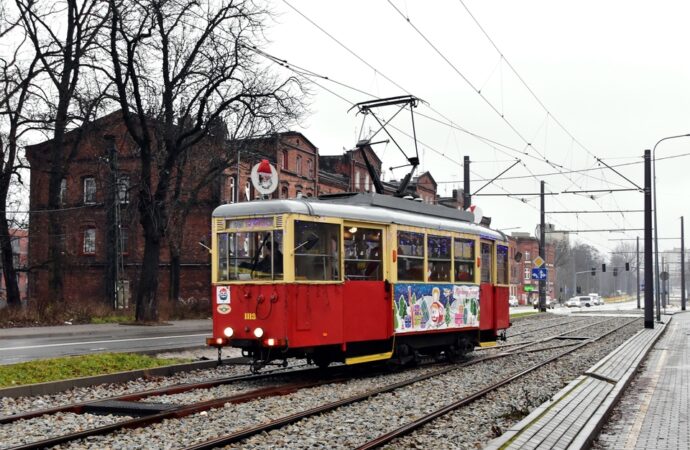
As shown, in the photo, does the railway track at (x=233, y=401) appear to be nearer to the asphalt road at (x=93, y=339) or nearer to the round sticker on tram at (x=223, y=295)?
the round sticker on tram at (x=223, y=295)

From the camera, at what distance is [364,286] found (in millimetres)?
14320

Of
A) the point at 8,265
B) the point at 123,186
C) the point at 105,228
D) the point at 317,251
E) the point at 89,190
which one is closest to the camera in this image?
the point at 317,251

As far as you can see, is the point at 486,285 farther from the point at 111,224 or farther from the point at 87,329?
the point at 111,224

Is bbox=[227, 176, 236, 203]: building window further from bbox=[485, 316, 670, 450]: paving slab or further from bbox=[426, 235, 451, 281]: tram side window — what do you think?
bbox=[485, 316, 670, 450]: paving slab

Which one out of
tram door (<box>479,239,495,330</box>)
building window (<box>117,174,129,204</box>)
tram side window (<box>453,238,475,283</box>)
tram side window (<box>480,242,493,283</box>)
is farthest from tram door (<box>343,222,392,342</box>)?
building window (<box>117,174,129,204</box>)

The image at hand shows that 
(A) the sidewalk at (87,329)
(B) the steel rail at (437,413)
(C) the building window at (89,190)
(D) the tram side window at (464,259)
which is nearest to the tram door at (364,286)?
(B) the steel rail at (437,413)

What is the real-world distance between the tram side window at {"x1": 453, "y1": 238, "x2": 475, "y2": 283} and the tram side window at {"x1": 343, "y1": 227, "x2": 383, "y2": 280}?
3.00 meters

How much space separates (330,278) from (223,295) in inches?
72.2


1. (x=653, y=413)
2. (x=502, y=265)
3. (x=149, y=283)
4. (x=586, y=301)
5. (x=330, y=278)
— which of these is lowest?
(x=586, y=301)

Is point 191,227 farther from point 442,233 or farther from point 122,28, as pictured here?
point 442,233

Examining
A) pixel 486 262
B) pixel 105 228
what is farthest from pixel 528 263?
pixel 486 262

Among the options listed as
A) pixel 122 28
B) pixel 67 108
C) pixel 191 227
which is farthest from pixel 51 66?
pixel 191 227

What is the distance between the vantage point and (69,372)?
537 inches

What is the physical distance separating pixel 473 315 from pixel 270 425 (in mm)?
9769
